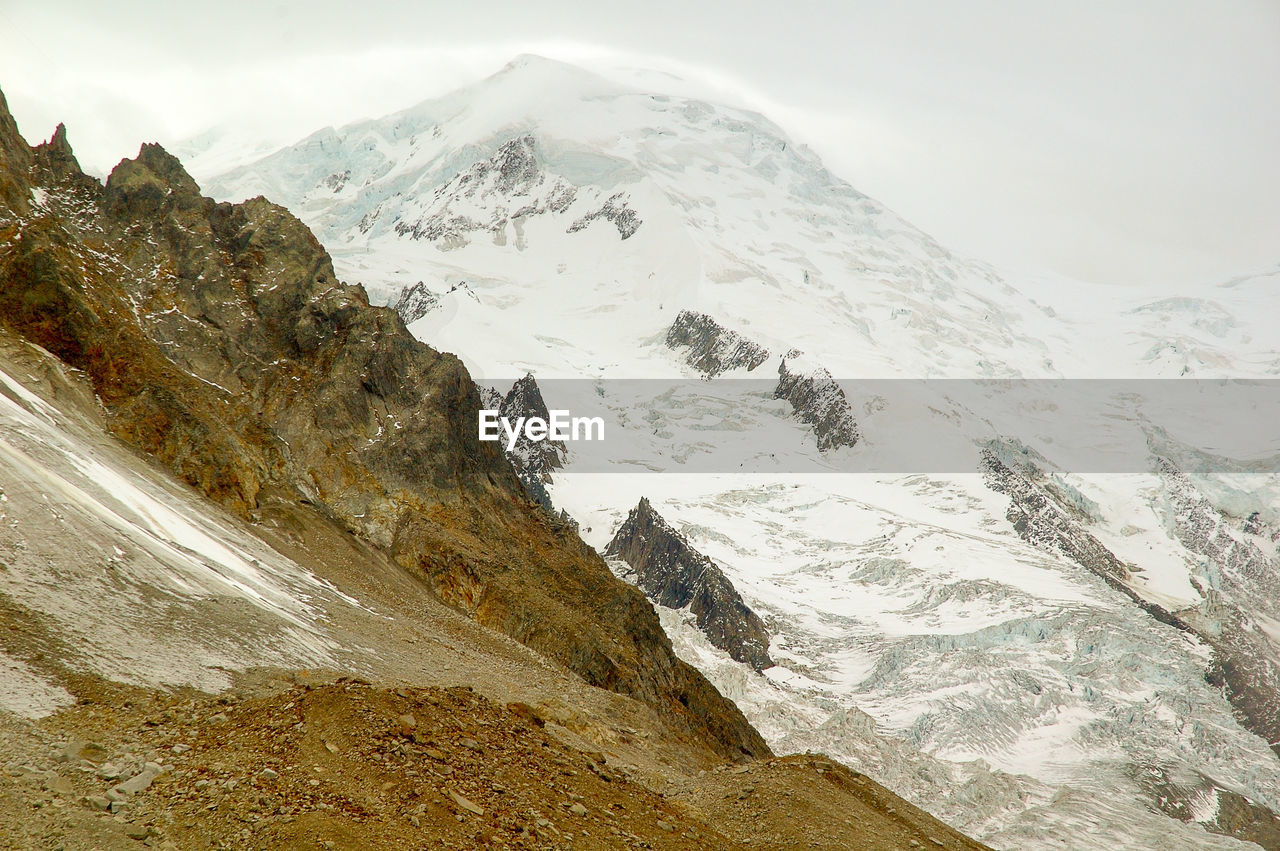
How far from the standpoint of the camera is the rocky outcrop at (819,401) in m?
183

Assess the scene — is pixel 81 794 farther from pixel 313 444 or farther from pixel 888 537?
pixel 888 537

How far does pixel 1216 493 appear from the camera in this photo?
188750mm

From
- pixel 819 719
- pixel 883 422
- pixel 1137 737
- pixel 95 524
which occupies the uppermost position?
pixel 883 422

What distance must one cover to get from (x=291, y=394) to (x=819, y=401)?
154 metres

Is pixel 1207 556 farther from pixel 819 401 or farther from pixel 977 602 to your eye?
pixel 977 602

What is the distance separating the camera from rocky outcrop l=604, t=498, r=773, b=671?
→ 352 feet

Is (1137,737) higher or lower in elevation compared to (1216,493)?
lower

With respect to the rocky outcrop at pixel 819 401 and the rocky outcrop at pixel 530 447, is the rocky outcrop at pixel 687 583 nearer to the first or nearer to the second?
the rocky outcrop at pixel 530 447

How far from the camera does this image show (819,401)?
189 m

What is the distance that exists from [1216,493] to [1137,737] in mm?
114281

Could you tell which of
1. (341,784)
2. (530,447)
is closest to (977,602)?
(530,447)

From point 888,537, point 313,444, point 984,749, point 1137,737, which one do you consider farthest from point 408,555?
point 888,537

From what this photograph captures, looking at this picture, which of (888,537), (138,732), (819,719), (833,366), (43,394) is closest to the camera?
(138,732)

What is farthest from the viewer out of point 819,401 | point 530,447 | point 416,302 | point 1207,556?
point 416,302
